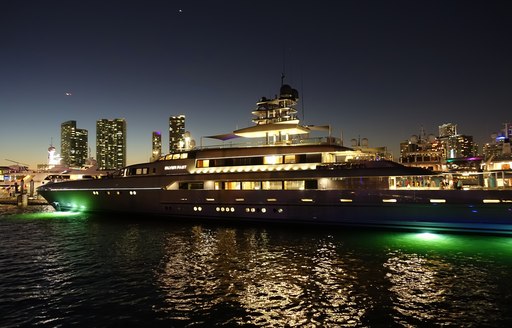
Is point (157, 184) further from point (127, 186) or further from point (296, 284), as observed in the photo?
point (296, 284)

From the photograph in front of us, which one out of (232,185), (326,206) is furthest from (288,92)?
(326,206)

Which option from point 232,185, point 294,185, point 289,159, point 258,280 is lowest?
point 258,280

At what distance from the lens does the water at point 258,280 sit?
9477mm

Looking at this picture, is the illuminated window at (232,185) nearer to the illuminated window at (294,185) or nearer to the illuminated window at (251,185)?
the illuminated window at (251,185)

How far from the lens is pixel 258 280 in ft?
40.7

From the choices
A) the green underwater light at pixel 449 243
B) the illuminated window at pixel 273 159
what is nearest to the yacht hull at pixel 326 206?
the green underwater light at pixel 449 243

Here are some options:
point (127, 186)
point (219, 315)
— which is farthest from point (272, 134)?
point (219, 315)

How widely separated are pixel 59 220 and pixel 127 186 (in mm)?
6378

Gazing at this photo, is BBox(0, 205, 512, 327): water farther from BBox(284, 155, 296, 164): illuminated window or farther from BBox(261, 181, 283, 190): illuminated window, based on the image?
BBox(284, 155, 296, 164): illuminated window

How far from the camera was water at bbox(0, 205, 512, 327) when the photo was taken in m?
9.48

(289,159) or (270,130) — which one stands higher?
(270,130)

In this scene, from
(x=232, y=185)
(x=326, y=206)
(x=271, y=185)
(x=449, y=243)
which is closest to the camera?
(x=449, y=243)

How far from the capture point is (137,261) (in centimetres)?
1523

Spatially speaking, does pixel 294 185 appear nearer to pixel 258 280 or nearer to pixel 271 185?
pixel 271 185
